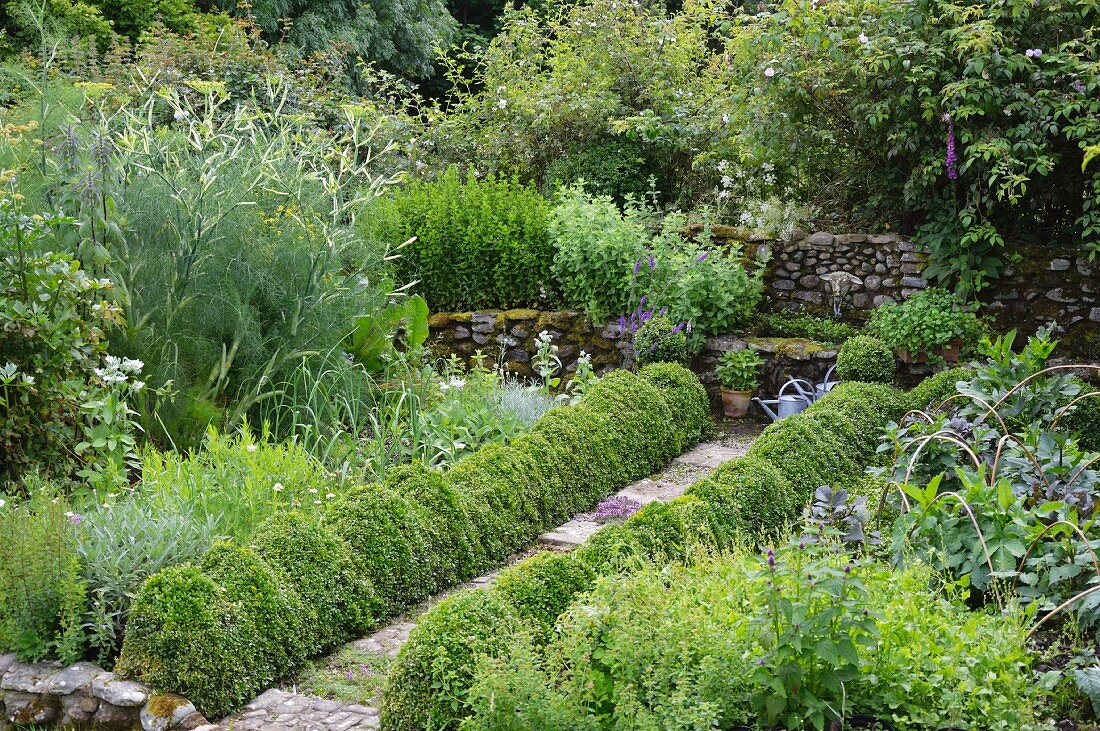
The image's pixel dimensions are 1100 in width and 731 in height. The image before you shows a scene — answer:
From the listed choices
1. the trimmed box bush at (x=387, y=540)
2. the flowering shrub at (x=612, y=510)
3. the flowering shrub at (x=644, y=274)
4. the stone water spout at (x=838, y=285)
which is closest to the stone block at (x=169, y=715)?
the trimmed box bush at (x=387, y=540)

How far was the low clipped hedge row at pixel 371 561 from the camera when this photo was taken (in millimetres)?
3629

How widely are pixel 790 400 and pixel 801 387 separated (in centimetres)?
30

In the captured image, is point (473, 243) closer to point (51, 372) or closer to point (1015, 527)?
point (51, 372)

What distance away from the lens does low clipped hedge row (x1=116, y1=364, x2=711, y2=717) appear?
3629 mm

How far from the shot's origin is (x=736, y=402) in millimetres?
7551

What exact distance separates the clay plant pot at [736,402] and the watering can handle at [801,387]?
0.27 m

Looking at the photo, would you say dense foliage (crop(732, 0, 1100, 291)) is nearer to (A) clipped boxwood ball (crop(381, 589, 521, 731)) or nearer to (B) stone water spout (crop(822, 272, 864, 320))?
(B) stone water spout (crop(822, 272, 864, 320))

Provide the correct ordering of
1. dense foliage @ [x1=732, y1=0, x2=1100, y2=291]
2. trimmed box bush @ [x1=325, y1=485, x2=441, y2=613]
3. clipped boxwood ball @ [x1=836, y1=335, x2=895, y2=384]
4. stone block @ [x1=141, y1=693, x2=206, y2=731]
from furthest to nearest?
clipped boxwood ball @ [x1=836, y1=335, x2=895, y2=384], dense foliage @ [x1=732, y1=0, x2=1100, y2=291], trimmed box bush @ [x1=325, y1=485, x2=441, y2=613], stone block @ [x1=141, y1=693, x2=206, y2=731]

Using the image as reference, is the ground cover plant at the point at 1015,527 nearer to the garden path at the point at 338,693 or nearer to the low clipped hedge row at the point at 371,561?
the low clipped hedge row at the point at 371,561

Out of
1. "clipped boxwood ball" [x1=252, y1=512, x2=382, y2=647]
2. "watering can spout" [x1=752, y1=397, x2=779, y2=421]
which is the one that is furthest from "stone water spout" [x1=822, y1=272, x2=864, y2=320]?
"clipped boxwood ball" [x1=252, y1=512, x2=382, y2=647]

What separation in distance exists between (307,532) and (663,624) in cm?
185

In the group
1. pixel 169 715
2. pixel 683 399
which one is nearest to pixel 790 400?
pixel 683 399

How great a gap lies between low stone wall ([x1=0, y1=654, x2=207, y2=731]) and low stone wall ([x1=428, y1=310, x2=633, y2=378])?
15.1ft

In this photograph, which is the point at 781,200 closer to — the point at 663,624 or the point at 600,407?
the point at 600,407
